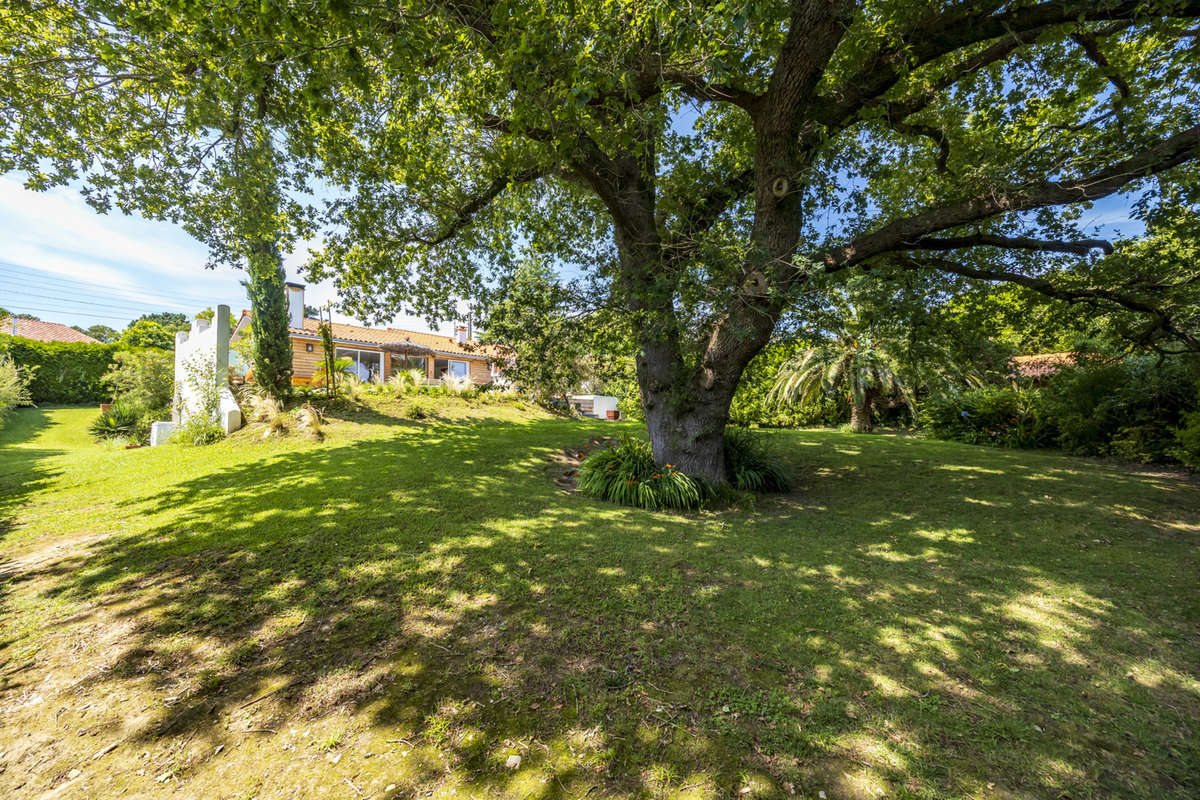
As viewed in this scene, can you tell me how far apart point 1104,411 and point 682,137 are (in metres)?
9.27

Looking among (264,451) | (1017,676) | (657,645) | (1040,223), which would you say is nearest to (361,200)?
(264,451)

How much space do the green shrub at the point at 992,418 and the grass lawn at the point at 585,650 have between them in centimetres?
495

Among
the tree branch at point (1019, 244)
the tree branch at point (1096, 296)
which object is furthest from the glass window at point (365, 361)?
the tree branch at point (1096, 296)

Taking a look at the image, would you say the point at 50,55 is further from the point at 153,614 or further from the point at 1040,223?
the point at 1040,223

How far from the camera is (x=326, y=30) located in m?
4.08

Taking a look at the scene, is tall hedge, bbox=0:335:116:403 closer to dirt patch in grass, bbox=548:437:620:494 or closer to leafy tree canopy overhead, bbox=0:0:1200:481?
leafy tree canopy overhead, bbox=0:0:1200:481

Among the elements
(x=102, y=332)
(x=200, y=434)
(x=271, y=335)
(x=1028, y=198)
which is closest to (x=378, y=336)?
(x=271, y=335)

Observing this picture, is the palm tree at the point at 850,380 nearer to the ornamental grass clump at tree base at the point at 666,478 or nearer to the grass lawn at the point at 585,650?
the ornamental grass clump at tree base at the point at 666,478

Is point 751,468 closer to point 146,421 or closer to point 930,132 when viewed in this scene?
point 930,132

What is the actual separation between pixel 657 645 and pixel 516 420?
39.2ft

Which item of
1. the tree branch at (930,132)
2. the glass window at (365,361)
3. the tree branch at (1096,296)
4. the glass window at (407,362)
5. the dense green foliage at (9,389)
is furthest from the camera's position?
the glass window at (407,362)

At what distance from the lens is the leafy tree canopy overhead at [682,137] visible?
399 cm

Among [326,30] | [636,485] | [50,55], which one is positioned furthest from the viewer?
[636,485]

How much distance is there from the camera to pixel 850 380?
43.3 ft
